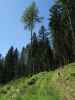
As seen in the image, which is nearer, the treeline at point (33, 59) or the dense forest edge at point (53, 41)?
the dense forest edge at point (53, 41)

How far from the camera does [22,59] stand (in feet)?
297

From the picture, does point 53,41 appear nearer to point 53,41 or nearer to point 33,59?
point 53,41

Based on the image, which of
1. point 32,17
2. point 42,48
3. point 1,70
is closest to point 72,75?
point 32,17

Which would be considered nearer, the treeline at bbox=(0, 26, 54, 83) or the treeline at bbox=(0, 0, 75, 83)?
the treeline at bbox=(0, 0, 75, 83)

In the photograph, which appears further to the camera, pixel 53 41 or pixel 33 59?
pixel 33 59

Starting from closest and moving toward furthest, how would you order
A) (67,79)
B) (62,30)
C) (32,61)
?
(67,79), (62,30), (32,61)

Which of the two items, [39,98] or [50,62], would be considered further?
[50,62]

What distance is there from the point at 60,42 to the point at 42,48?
1213cm

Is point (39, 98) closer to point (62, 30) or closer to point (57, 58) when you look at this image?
point (62, 30)

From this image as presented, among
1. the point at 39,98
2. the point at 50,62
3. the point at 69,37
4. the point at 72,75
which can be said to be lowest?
the point at 39,98

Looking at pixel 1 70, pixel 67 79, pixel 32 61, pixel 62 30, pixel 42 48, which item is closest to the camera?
pixel 67 79

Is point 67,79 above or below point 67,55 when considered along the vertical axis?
below

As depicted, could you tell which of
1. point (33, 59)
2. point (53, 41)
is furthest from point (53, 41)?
point (33, 59)

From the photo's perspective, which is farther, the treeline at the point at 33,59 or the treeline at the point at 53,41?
the treeline at the point at 33,59
